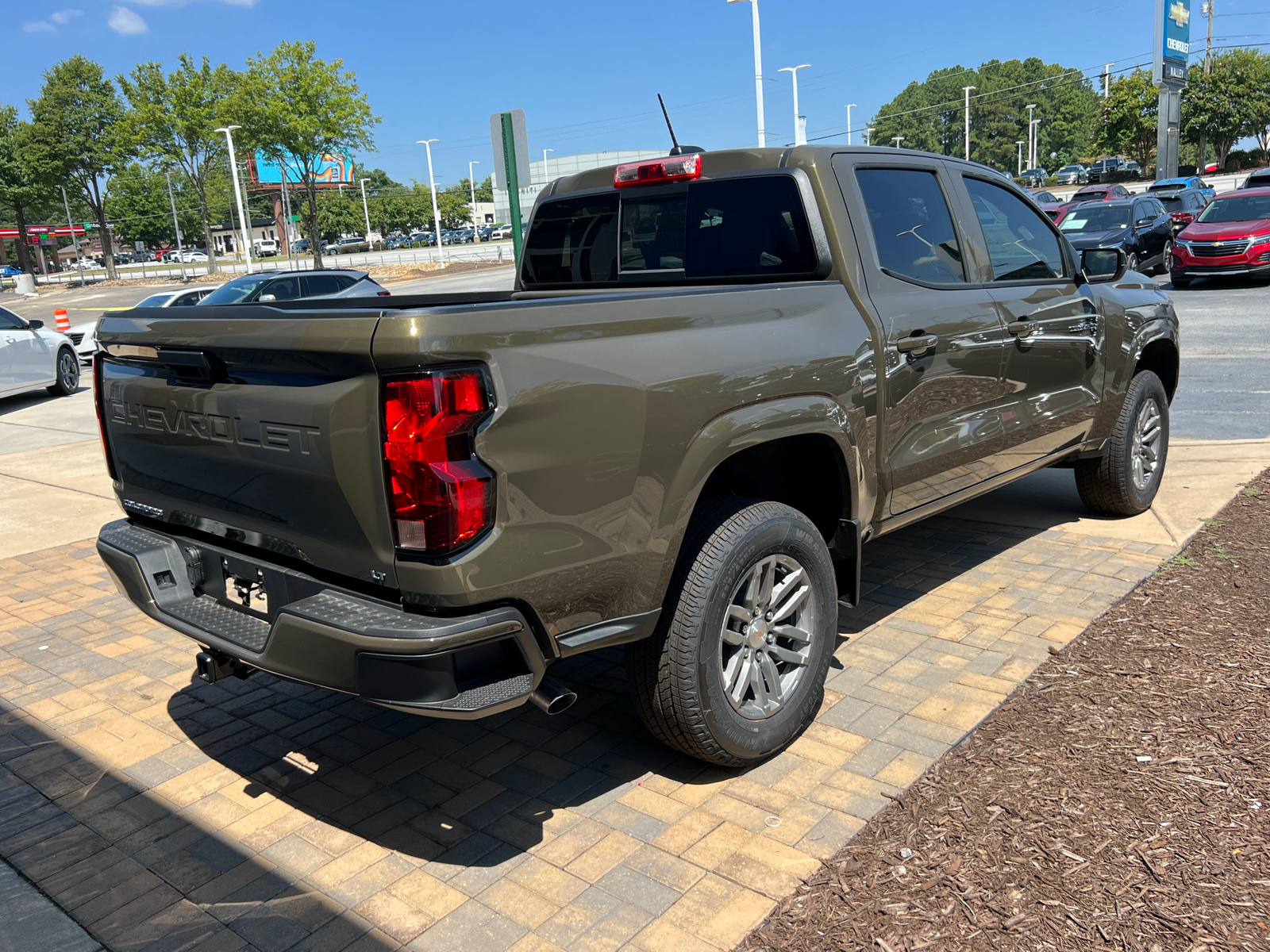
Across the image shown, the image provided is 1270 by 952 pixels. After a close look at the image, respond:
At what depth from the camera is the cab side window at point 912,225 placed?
12.8 ft

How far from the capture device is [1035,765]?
3.25m

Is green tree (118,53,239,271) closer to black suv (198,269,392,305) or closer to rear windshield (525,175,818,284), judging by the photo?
black suv (198,269,392,305)

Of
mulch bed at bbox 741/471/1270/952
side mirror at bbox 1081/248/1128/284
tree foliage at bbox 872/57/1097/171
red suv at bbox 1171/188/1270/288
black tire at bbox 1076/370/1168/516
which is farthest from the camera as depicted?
tree foliage at bbox 872/57/1097/171

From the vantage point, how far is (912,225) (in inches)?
160

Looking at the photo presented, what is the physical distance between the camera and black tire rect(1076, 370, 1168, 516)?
5609 millimetres

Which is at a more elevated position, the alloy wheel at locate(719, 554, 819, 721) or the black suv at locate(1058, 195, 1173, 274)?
the black suv at locate(1058, 195, 1173, 274)

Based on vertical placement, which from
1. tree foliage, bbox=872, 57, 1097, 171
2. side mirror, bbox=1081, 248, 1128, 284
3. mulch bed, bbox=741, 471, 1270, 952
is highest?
tree foliage, bbox=872, 57, 1097, 171

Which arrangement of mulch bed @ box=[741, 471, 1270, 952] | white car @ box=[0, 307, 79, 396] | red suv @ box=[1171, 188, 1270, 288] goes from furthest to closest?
1. red suv @ box=[1171, 188, 1270, 288]
2. white car @ box=[0, 307, 79, 396]
3. mulch bed @ box=[741, 471, 1270, 952]

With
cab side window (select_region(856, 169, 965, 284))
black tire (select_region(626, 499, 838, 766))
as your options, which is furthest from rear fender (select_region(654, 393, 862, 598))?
cab side window (select_region(856, 169, 965, 284))

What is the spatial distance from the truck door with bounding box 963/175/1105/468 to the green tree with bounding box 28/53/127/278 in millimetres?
62917

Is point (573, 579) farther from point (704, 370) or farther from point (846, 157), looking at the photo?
point (846, 157)

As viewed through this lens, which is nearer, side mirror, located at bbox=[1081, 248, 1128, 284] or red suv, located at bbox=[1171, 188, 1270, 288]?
side mirror, located at bbox=[1081, 248, 1128, 284]

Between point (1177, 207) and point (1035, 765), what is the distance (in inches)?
1143

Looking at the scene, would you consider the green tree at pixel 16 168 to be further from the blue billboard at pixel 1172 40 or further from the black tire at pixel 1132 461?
the black tire at pixel 1132 461
